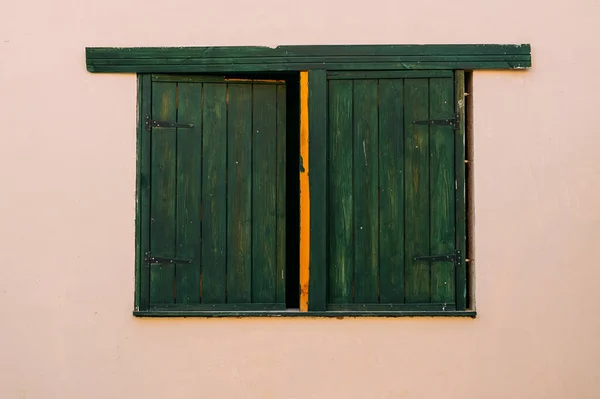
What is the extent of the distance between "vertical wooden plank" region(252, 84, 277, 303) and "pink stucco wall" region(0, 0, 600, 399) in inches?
10.5

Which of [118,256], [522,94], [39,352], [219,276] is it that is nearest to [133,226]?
[118,256]

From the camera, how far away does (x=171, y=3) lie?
436cm

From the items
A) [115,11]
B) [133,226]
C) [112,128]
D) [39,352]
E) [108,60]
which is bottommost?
[39,352]

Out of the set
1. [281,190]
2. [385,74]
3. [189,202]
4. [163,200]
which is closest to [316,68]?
[385,74]

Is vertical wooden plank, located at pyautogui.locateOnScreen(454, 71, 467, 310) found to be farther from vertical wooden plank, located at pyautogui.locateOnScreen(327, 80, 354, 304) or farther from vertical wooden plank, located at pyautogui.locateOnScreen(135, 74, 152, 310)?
vertical wooden plank, located at pyautogui.locateOnScreen(135, 74, 152, 310)

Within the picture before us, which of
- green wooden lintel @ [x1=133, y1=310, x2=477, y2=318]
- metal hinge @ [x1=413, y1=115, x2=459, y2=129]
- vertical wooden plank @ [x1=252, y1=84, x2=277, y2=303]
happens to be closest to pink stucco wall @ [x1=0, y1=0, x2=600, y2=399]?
green wooden lintel @ [x1=133, y1=310, x2=477, y2=318]

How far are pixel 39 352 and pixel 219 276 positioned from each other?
120 cm

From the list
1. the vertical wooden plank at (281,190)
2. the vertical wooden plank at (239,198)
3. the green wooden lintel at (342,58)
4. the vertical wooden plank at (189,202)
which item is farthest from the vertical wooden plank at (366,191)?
the vertical wooden plank at (189,202)

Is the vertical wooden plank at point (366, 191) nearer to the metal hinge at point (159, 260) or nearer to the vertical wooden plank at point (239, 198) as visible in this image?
the vertical wooden plank at point (239, 198)

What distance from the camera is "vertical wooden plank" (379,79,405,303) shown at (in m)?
4.27

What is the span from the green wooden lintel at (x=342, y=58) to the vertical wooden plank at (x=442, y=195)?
19 cm

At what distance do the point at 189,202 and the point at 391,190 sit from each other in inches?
48.9

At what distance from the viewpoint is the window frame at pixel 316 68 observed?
4270mm

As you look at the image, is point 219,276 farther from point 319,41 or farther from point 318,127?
point 319,41
